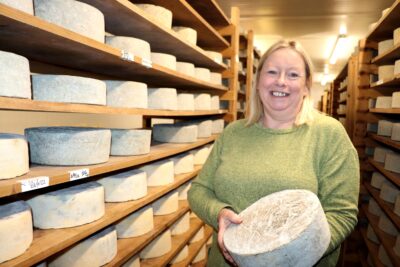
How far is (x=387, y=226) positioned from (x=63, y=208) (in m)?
2.69

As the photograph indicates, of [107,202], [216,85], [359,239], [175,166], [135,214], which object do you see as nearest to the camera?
[107,202]

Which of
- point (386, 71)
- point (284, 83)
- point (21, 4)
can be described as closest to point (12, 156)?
point (21, 4)

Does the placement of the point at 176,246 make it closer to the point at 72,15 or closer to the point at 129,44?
the point at 129,44

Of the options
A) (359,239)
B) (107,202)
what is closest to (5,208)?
(107,202)

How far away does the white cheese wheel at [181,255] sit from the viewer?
260 centimetres

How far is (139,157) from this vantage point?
187 centimetres

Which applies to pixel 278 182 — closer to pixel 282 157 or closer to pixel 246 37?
pixel 282 157

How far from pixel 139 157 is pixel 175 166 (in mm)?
799

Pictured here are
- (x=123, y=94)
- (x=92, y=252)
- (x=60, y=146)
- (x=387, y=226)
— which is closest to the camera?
(x=60, y=146)

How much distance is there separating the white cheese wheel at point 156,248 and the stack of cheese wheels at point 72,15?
1411 mm

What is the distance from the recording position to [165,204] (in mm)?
2410

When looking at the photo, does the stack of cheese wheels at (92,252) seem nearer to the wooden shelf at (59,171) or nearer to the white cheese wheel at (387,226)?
the wooden shelf at (59,171)

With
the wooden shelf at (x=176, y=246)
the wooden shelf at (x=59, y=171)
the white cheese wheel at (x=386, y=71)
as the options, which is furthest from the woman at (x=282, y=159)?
the white cheese wheel at (x=386, y=71)

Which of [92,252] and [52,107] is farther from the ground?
[52,107]
